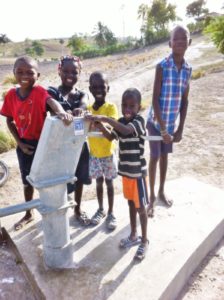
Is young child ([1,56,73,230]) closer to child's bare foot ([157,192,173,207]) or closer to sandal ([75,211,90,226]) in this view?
sandal ([75,211,90,226])

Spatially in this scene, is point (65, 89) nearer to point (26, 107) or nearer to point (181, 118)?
point (26, 107)

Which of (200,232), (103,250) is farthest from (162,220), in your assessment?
(103,250)

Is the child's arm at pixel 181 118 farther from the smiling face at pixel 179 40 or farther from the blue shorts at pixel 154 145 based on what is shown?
the smiling face at pixel 179 40

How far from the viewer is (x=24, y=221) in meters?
2.89

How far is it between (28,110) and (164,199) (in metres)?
1.47

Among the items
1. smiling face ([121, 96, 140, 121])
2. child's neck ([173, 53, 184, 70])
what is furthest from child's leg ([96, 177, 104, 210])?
child's neck ([173, 53, 184, 70])

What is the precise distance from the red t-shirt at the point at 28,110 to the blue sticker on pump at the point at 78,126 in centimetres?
55

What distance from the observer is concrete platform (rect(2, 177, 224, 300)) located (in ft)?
7.06

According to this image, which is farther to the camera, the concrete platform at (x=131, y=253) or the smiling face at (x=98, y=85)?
the smiling face at (x=98, y=85)

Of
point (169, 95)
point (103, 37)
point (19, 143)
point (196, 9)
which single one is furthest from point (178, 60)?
point (103, 37)

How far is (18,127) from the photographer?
8.73 ft

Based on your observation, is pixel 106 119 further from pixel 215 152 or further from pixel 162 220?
pixel 215 152

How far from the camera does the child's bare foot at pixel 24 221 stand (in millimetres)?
2836

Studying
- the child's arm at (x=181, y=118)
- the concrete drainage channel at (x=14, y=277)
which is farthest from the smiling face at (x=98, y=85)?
the concrete drainage channel at (x=14, y=277)
